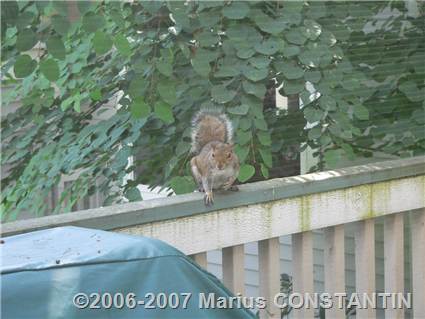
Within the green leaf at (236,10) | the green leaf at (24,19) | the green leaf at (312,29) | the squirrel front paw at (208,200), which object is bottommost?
the squirrel front paw at (208,200)

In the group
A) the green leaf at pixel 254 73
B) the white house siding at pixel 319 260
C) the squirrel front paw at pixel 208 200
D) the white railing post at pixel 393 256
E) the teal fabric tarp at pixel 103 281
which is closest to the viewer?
the teal fabric tarp at pixel 103 281

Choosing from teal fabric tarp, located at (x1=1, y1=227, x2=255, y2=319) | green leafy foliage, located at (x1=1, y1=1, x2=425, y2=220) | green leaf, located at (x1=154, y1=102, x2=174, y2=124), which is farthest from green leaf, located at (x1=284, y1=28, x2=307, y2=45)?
teal fabric tarp, located at (x1=1, y1=227, x2=255, y2=319)

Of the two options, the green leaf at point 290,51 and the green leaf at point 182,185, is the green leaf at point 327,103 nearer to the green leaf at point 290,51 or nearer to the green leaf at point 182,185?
the green leaf at point 290,51

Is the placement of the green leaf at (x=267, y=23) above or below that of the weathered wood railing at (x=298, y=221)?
above

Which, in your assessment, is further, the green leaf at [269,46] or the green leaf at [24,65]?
the green leaf at [269,46]

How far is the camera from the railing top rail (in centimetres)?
164

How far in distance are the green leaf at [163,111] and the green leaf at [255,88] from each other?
0.25 m

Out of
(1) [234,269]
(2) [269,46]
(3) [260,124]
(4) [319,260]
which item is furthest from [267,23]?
(4) [319,260]

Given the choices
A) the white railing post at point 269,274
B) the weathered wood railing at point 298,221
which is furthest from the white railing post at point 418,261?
the white railing post at point 269,274

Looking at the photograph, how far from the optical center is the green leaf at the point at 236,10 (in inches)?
97.2

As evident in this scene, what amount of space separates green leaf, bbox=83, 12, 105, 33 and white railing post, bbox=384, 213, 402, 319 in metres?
0.91

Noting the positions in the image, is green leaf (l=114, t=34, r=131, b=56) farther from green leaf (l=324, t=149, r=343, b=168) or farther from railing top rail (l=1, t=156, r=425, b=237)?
green leaf (l=324, t=149, r=343, b=168)

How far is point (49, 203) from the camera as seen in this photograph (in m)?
2.87

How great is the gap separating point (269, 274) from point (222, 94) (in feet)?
2.36
